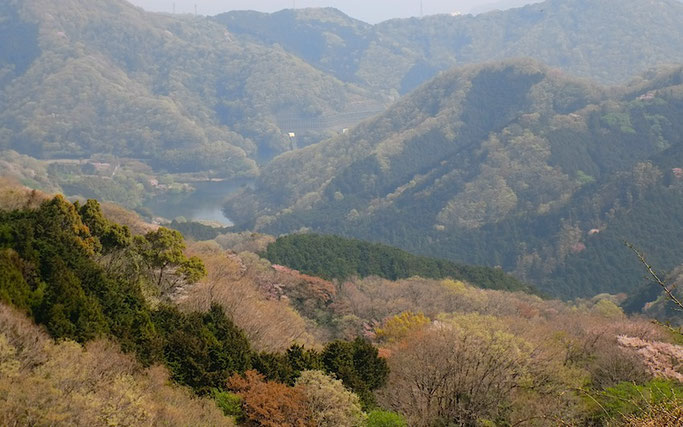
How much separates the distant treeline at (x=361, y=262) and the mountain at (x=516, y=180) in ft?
77.7

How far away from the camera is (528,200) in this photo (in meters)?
130

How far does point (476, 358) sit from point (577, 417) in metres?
4.66

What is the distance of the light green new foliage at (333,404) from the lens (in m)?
24.0

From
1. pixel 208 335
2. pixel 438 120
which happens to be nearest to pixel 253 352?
pixel 208 335

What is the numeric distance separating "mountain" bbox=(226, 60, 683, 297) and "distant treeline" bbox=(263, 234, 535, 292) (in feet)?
77.7

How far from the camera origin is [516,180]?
136 m

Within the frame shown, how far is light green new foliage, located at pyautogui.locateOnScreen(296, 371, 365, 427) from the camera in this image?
78.9 ft

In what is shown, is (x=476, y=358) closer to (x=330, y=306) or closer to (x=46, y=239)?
(x=46, y=239)

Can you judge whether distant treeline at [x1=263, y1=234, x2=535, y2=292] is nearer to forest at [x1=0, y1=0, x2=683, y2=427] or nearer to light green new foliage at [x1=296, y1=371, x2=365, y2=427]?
forest at [x1=0, y1=0, x2=683, y2=427]

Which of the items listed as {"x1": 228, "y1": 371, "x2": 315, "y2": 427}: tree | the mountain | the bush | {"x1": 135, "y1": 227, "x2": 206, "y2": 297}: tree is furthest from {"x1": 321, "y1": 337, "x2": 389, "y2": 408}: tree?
the mountain

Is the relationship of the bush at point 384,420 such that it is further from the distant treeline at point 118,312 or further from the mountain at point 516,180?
the mountain at point 516,180

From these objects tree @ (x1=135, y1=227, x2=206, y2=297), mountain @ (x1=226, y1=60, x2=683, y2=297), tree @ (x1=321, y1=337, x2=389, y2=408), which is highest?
tree @ (x1=135, y1=227, x2=206, y2=297)

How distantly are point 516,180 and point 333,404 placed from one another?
11790 cm

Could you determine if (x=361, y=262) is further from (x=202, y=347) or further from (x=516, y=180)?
(x=516, y=180)
